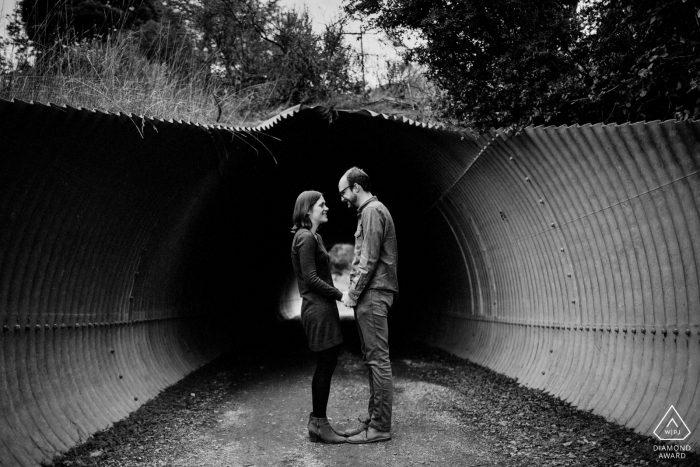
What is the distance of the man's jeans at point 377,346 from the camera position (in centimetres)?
493

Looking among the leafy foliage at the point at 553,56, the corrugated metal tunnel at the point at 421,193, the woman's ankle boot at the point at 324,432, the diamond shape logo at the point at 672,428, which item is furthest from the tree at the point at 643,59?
the woman's ankle boot at the point at 324,432

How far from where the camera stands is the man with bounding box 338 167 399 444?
4945 mm

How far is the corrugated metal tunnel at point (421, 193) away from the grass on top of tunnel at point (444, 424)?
207 mm

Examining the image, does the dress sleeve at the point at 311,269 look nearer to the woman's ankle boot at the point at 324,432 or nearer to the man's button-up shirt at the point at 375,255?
the man's button-up shirt at the point at 375,255

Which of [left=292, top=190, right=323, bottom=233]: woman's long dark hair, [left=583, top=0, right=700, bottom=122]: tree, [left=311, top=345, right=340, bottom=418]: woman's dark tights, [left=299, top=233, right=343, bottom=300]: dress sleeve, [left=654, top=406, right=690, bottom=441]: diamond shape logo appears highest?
[left=583, top=0, right=700, bottom=122]: tree

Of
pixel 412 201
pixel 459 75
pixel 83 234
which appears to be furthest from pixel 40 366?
pixel 412 201

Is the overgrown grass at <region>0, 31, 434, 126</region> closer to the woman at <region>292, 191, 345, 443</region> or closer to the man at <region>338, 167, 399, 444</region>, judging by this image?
the woman at <region>292, 191, 345, 443</region>

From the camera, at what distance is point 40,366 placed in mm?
4785

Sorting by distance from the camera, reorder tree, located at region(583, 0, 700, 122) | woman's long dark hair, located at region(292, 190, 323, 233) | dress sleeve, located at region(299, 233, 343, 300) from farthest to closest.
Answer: tree, located at region(583, 0, 700, 122)
woman's long dark hair, located at region(292, 190, 323, 233)
dress sleeve, located at region(299, 233, 343, 300)

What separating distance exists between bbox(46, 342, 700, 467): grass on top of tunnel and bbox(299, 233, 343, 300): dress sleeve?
4.35 feet

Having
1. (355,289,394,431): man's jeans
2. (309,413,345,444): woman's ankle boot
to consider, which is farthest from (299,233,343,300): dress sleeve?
(309,413,345,444): woman's ankle boot

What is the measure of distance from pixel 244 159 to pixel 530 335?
463cm

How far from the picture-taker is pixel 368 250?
4.98 meters

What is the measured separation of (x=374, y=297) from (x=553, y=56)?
4.55m
